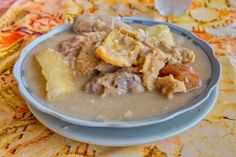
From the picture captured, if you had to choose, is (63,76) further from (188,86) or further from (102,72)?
(188,86)

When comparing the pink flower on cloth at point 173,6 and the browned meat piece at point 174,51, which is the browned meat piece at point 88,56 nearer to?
the browned meat piece at point 174,51

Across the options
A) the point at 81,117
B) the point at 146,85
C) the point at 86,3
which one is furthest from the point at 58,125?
the point at 86,3

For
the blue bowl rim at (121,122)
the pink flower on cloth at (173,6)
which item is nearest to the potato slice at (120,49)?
the blue bowl rim at (121,122)

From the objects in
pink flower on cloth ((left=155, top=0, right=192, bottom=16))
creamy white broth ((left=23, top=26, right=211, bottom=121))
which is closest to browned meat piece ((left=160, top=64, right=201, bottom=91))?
creamy white broth ((left=23, top=26, right=211, bottom=121))

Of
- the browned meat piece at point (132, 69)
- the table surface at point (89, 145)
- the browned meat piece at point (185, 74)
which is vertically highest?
the browned meat piece at point (185, 74)

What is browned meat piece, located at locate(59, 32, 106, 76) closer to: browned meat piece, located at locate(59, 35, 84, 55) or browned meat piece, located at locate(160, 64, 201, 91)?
browned meat piece, located at locate(59, 35, 84, 55)

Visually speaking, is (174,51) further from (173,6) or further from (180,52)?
(173,6)
